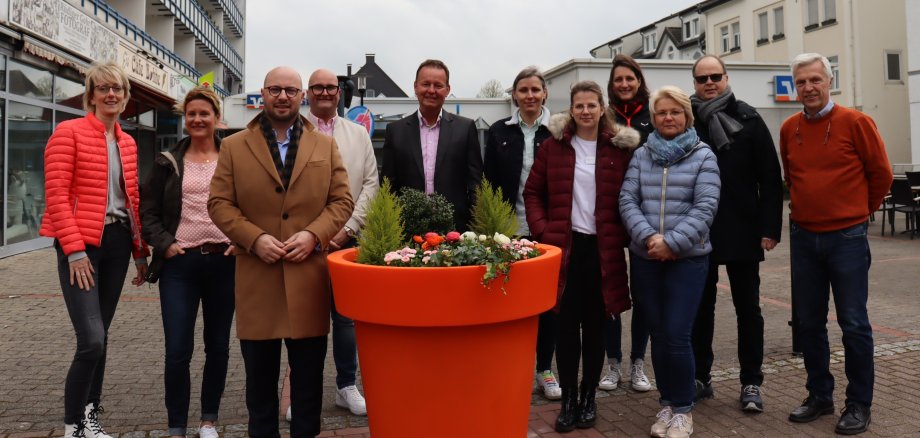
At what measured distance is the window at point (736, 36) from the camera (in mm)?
38219

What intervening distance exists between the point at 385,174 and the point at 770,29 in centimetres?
3601

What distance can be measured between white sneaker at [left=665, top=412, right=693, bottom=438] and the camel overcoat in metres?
1.98

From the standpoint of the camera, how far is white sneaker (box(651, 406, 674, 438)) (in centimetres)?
397

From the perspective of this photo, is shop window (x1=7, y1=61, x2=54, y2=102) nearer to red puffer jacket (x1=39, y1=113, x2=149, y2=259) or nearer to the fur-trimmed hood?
red puffer jacket (x1=39, y1=113, x2=149, y2=259)

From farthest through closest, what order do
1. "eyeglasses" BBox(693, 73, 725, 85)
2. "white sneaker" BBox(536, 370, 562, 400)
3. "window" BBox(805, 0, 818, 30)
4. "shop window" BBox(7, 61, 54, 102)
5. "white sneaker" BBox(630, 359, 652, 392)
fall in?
"window" BBox(805, 0, 818, 30) < "shop window" BBox(7, 61, 54, 102) < "white sneaker" BBox(630, 359, 652, 392) < "white sneaker" BBox(536, 370, 562, 400) < "eyeglasses" BBox(693, 73, 725, 85)

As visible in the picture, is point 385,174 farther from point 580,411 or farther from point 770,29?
point 770,29

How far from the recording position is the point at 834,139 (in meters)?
4.04

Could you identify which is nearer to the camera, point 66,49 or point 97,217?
point 97,217

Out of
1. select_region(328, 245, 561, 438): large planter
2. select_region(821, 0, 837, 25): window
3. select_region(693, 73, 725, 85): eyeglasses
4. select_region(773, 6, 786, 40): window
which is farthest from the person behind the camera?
select_region(773, 6, 786, 40): window

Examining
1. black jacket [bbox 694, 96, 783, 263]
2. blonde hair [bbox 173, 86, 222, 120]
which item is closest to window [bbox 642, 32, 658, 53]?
black jacket [bbox 694, 96, 783, 263]

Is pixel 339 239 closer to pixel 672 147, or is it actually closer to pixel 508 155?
pixel 508 155

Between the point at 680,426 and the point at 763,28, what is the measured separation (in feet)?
121

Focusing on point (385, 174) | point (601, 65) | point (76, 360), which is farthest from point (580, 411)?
point (601, 65)

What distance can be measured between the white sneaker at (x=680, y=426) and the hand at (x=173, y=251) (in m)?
2.80
